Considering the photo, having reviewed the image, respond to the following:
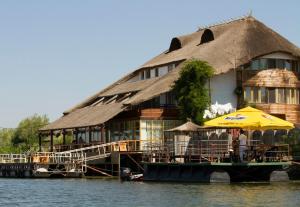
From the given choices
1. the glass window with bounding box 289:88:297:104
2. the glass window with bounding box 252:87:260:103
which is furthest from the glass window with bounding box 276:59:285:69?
the glass window with bounding box 252:87:260:103

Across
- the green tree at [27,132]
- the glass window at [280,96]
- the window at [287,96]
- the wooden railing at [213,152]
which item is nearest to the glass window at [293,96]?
the window at [287,96]

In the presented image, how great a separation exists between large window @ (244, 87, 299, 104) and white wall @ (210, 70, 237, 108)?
1.17m

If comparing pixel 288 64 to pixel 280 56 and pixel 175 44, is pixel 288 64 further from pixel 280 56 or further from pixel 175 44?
pixel 175 44

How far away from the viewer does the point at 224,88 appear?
69750mm

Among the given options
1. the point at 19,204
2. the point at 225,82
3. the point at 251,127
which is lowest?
the point at 19,204

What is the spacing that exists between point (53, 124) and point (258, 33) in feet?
76.3

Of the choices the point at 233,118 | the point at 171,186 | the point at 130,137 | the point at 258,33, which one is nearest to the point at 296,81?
the point at 258,33

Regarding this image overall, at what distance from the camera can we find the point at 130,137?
70000 mm

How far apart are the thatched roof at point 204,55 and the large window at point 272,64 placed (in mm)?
1099

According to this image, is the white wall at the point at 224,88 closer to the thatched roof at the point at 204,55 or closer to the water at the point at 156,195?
the thatched roof at the point at 204,55

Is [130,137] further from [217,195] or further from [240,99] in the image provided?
[217,195]

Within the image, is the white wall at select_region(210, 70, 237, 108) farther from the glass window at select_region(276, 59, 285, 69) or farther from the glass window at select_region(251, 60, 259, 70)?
the glass window at select_region(276, 59, 285, 69)

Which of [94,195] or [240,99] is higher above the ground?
[240,99]

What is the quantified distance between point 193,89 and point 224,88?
430 centimetres
